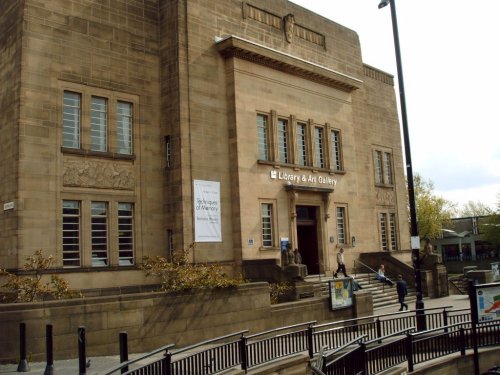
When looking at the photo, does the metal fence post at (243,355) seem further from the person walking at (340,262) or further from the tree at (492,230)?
the tree at (492,230)

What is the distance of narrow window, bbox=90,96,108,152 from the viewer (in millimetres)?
22422

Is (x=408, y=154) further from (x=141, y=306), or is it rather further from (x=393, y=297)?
(x=393, y=297)

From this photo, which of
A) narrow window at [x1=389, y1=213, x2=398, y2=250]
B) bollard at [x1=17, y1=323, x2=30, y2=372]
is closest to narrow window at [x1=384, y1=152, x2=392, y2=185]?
narrow window at [x1=389, y1=213, x2=398, y2=250]

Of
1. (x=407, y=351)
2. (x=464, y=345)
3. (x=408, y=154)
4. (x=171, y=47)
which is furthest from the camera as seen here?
(x=171, y=47)

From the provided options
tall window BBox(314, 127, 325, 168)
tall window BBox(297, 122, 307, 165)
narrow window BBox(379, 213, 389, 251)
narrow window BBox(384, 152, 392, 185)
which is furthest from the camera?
narrow window BBox(384, 152, 392, 185)

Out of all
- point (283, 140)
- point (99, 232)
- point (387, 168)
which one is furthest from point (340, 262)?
point (99, 232)

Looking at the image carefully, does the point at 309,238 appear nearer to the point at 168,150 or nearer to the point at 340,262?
the point at 340,262

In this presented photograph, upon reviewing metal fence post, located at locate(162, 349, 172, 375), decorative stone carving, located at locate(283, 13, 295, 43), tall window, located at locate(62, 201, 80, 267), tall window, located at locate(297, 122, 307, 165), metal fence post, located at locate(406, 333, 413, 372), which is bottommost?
metal fence post, located at locate(406, 333, 413, 372)

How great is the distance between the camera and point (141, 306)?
15.2 metres

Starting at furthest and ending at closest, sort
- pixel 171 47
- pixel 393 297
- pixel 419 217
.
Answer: pixel 419 217, pixel 393 297, pixel 171 47

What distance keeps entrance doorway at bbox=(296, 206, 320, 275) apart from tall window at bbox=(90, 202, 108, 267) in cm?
1032

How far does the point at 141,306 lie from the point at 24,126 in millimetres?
9106

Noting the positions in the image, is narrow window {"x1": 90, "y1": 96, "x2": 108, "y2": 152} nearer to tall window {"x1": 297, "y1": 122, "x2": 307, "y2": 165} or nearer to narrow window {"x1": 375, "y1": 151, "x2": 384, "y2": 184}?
tall window {"x1": 297, "y1": 122, "x2": 307, "y2": 165}

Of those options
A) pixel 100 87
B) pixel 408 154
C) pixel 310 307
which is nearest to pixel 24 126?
pixel 100 87
